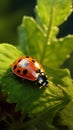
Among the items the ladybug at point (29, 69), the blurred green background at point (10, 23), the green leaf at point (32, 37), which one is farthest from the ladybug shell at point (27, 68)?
the blurred green background at point (10, 23)

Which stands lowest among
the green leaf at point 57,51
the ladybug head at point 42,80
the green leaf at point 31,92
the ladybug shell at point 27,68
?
the green leaf at point 31,92

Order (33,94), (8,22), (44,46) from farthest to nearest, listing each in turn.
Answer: (8,22)
(44,46)
(33,94)

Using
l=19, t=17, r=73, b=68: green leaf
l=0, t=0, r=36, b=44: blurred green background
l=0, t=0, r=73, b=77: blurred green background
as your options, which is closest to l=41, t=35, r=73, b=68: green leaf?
l=19, t=17, r=73, b=68: green leaf

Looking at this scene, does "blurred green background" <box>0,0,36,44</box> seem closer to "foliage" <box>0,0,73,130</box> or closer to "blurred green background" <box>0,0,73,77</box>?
"blurred green background" <box>0,0,73,77</box>

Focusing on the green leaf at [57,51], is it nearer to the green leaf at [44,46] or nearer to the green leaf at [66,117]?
the green leaf at [44,46]

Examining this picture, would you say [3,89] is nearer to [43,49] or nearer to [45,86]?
[45,86]

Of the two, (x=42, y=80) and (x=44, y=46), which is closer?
(x=42, y=80)

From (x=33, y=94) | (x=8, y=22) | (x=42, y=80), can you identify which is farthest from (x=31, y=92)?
(x=8, y=22)

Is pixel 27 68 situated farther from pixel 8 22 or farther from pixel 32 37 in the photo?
pixel 8 22
